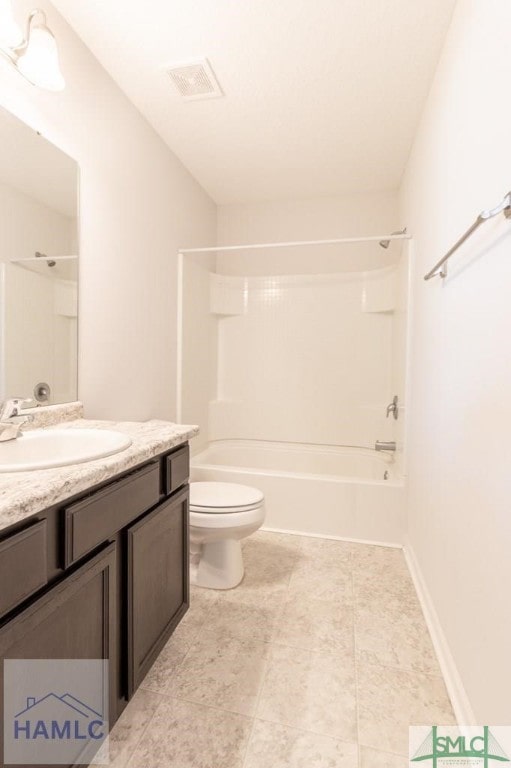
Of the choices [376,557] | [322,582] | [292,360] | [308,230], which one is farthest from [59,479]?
[308,230]

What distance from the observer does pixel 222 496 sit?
1.73 m

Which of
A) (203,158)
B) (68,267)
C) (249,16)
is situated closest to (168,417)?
(68,267)

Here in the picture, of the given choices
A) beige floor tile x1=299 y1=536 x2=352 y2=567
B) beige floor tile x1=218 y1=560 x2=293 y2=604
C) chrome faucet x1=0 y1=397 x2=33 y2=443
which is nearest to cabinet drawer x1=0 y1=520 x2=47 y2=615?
chrome faucet x1=0 y1=397 x2=33 y2=443

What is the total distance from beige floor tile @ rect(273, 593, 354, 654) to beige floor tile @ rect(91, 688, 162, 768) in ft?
1.56

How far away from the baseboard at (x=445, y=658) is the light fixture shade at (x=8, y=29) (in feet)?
7.73

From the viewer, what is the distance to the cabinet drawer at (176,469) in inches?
48.4

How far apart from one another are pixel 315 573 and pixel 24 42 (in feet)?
7.76

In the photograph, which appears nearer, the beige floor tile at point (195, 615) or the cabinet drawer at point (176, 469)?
the cabinet drawer at point (176, 469)

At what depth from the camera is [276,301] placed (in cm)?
301

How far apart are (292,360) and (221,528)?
1684 mm

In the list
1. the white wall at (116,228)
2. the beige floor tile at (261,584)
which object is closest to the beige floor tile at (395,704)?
the beige floor tile at (261,584)

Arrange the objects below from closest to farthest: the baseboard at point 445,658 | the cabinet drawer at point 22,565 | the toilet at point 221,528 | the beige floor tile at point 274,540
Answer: the cabinet drawer at point 22,565, the baseboard at point 445,658, the toilet at point 221,528, the beige floor tile at point 274,540

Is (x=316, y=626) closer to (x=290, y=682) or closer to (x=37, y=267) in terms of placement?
(x=290, y=682)

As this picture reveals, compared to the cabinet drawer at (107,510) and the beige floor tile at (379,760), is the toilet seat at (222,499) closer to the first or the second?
the cabinet drawer at (107,510)
